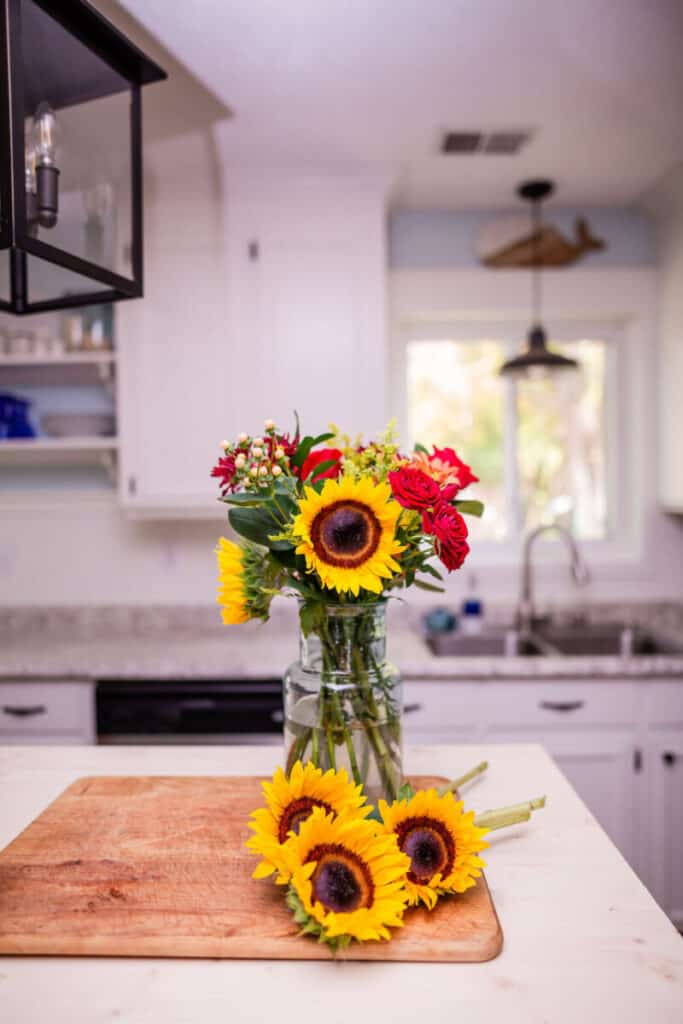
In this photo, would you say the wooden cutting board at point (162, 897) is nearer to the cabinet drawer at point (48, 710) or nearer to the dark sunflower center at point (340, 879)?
the dark sunflower center at point (340, 879)

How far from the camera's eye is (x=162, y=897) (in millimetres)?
856

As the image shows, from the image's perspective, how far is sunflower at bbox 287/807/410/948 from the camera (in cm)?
→ 74

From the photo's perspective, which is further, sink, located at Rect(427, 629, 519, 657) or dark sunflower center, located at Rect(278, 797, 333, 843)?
sink, located at Rect(427, 629, 519, 657)

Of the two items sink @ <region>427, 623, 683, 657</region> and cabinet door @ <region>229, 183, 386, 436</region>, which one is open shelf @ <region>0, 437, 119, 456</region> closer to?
cabinet door @ <region>229, 183, 386, 436</region>

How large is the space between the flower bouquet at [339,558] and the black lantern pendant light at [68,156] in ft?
1.12

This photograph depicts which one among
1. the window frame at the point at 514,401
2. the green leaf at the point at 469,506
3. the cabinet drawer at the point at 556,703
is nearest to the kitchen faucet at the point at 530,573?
the window frame at the point at 514,401

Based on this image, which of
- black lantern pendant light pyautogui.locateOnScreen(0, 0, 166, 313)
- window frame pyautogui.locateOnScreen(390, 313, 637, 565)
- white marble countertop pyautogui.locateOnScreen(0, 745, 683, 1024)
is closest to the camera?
white marble countertop pyautogui.locateOnScreen(0, 745, 683, 1024)

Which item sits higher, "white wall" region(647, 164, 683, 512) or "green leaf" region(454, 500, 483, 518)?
"white wall" region(647, 164, 683, 512)

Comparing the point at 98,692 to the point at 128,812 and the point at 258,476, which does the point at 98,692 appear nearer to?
the point at 128,812

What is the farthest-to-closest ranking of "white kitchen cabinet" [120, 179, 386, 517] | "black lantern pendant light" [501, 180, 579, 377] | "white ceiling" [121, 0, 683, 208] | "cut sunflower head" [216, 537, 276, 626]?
"white kitchen cabinet" [120, 179, 386, 517]
"black lantern pendant light" [501, 180, 579, 377]
"white ceiling" [121, 0, 683, 208]
"cut sunflower head" [216, 537, 276, 626]

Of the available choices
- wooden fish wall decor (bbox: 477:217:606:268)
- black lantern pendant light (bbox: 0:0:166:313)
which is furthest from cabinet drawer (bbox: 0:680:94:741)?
wooden fish wall decor (bbox: 477:217:606:268)

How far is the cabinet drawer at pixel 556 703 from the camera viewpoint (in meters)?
2.25

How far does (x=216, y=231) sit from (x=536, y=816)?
86.2 inches

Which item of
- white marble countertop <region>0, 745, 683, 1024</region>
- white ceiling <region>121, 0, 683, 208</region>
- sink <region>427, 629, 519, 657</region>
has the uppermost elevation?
white ceiling <region>121, 0, 683, 208</region>
